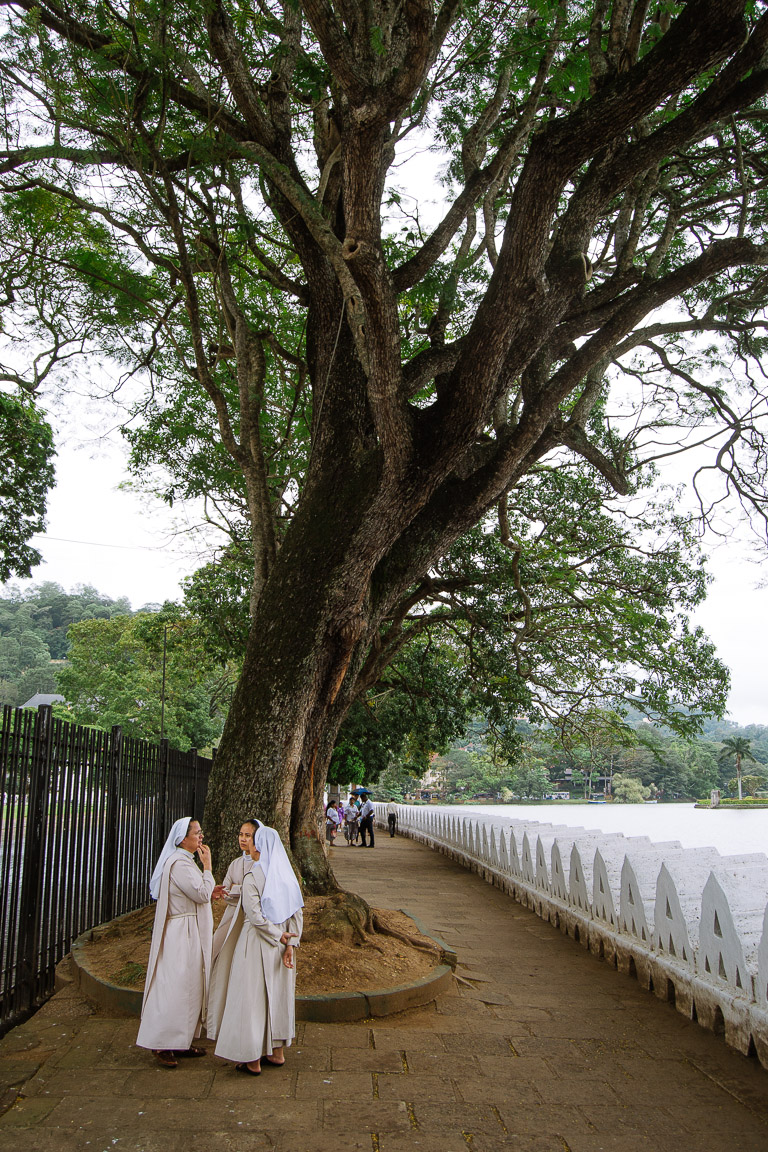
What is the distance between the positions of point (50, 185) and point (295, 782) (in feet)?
20.7

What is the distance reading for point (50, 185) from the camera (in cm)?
804

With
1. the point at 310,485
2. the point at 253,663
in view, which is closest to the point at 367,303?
the point at 310,485

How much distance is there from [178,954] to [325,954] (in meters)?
1.59

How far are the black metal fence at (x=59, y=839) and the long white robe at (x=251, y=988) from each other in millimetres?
1291

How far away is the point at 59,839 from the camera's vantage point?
555 centimetres

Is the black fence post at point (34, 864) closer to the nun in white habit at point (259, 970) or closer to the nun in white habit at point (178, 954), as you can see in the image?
the nun in white habit at point (178, 954)

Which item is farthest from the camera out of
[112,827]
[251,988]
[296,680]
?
[112,827]

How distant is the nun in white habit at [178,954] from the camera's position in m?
4.26

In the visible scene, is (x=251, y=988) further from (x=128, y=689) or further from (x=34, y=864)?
(x=128, y=689)

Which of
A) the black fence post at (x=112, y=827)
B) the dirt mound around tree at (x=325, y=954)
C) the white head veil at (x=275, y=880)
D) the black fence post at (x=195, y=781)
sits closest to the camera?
the white head veil at (x=275, y=880)

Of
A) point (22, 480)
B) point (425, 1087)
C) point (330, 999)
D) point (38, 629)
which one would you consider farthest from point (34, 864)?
point (38, 629)

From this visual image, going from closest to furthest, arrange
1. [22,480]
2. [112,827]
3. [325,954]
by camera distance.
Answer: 1. [325,954]
2. [112,827]
3. [22,480]

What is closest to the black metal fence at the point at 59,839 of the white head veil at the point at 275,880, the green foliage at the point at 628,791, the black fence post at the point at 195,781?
the white head veil at the point at 275,880

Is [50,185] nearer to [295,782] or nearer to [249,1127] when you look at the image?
[295,782]
